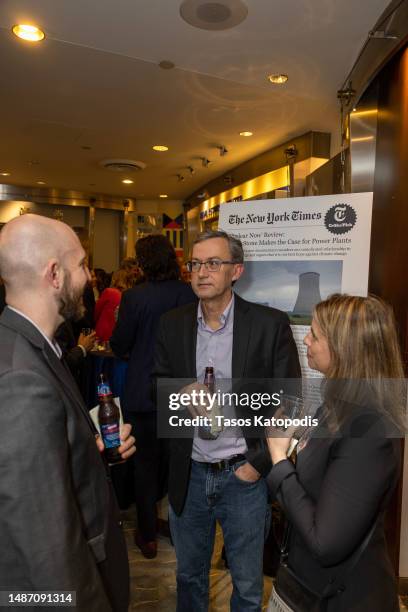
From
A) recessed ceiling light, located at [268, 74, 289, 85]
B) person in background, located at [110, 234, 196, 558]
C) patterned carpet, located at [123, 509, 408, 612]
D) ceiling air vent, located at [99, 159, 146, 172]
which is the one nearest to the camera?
patterned carpet, located at [123, 509, 408, 612]

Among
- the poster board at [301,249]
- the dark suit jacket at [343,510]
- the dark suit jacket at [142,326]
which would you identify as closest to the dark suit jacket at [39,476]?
the dark suit jacket at [343,510]

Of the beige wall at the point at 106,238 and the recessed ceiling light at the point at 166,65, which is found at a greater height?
the recessed ceiling light at the point at 166,65

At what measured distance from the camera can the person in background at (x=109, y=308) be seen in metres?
3.92

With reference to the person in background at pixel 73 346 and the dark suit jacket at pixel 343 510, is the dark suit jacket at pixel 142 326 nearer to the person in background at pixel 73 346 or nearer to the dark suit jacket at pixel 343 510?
the person in background at pixel 73 346

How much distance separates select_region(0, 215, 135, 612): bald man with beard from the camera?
96 centimetres

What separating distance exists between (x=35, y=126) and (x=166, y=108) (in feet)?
5.09

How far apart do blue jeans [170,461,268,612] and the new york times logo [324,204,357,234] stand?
1173 mm

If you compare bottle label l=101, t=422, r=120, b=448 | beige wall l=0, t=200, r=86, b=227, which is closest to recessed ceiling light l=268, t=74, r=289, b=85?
bottle label l=101, t=422, r=120, b=448

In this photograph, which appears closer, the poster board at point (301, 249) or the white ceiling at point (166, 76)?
the poster board at point (301, 249)

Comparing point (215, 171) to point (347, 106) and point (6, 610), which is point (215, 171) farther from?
point (6, 610)

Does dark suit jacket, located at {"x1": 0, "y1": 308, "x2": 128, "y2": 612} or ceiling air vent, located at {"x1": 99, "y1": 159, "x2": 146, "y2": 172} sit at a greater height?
ceiling air vent, located at {"x1": 99, "y1": 159, "x2": 146, "y2": 172}

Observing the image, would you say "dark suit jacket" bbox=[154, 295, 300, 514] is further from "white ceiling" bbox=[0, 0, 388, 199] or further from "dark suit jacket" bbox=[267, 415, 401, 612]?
"white ceiling" bbox=[0, 0, 388, 199]

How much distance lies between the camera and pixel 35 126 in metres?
4.75

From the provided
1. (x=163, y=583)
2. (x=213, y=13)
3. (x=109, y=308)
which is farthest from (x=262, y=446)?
(x=109, y=308)
